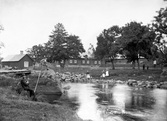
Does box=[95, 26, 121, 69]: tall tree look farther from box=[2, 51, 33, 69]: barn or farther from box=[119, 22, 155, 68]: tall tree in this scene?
box=[2, 51, 33, 69]: barn

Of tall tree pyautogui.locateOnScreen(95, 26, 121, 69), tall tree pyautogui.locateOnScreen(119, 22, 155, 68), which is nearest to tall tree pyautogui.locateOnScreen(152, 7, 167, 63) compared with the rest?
tall tree pyautogui.locateOnScreen(119, 22, 155, 68)

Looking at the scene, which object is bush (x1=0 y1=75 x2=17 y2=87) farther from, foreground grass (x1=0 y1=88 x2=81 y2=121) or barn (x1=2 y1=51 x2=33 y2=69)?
barn (x1=2 y1=51 x2=33 y2=69)

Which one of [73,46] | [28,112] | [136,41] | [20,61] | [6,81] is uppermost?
[73,46]

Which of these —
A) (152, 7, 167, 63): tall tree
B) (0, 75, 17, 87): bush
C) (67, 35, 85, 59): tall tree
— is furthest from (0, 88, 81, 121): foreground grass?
(67, 35, 85, 59): tall tree

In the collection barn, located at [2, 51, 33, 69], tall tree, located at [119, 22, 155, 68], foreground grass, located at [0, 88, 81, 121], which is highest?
tall tree, located at [119, 22, 155, 68]

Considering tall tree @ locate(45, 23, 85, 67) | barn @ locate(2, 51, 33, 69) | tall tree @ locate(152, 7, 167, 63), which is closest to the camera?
tall tree @ locate(152, 7, 167, 63)

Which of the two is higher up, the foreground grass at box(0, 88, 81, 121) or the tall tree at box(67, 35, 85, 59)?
the tall tree at box(67, 35, 85, 59)

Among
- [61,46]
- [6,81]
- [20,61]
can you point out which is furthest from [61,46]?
[6,81]

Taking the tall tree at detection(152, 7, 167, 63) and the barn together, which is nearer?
the tall tree at detection(152, 7, 167, 63)

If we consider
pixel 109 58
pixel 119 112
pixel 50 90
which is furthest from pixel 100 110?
pixel 109 58

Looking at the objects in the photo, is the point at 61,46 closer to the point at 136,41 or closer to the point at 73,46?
the point at 73,46

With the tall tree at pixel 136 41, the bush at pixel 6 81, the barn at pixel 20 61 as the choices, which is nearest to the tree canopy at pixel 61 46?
the barn at pixel 20 61

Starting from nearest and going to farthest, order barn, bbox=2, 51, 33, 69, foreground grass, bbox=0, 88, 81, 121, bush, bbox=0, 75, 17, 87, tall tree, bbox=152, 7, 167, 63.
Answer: foreground grass, bbox=0, 88, 81, 121 < bush, bbox=0, 75, 17, 87 < tall tree, bbox=152, 7, 167, 63 < barn, bbox=2, 51, 33, 69

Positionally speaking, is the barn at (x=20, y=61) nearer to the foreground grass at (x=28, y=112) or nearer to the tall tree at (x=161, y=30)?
the tall tree at (x=161, y=30)
